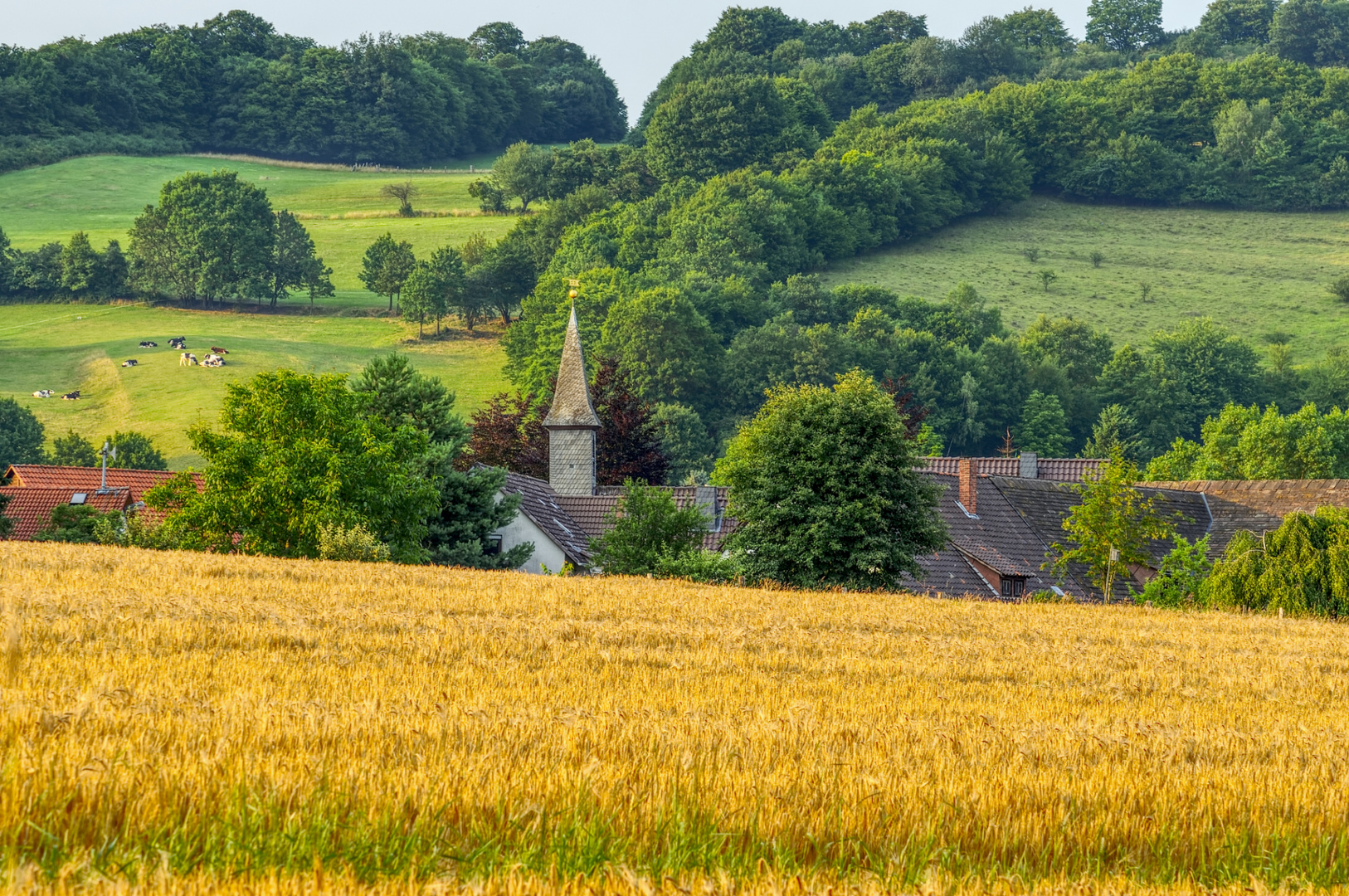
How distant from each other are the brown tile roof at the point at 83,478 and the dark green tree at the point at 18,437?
17.4m

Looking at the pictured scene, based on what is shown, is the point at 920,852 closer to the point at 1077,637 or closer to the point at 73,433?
the point at 1077,637

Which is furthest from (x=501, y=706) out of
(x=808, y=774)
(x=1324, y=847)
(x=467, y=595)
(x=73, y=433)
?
(x=73, y=433)

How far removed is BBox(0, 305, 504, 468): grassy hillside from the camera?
3814 inches

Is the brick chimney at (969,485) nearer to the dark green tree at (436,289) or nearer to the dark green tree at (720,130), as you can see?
the dark green tree at (436,289)

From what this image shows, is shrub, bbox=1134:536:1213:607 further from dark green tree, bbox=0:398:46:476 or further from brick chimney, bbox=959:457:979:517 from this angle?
dark green tree, bbox=0:398:46:476

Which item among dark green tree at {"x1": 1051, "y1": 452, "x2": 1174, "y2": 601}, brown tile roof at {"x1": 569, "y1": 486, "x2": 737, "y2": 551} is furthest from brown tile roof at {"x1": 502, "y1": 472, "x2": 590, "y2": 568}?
dark green tree at {"x1": 1051, "y1": 452, "x2": 1174, "y2": 601}

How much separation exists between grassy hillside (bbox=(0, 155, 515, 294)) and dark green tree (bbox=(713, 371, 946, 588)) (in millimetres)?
104819

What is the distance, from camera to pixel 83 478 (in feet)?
229

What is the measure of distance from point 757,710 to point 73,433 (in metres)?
89.8

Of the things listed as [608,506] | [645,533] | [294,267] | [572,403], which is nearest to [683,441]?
[572,403]

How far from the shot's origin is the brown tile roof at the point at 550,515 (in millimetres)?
52406

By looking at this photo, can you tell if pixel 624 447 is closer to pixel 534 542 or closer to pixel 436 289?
pixel 534 542

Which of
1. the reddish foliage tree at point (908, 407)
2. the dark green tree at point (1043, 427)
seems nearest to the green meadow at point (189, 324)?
the reddish foliage tree at point (908, 407)

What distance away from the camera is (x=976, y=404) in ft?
371
